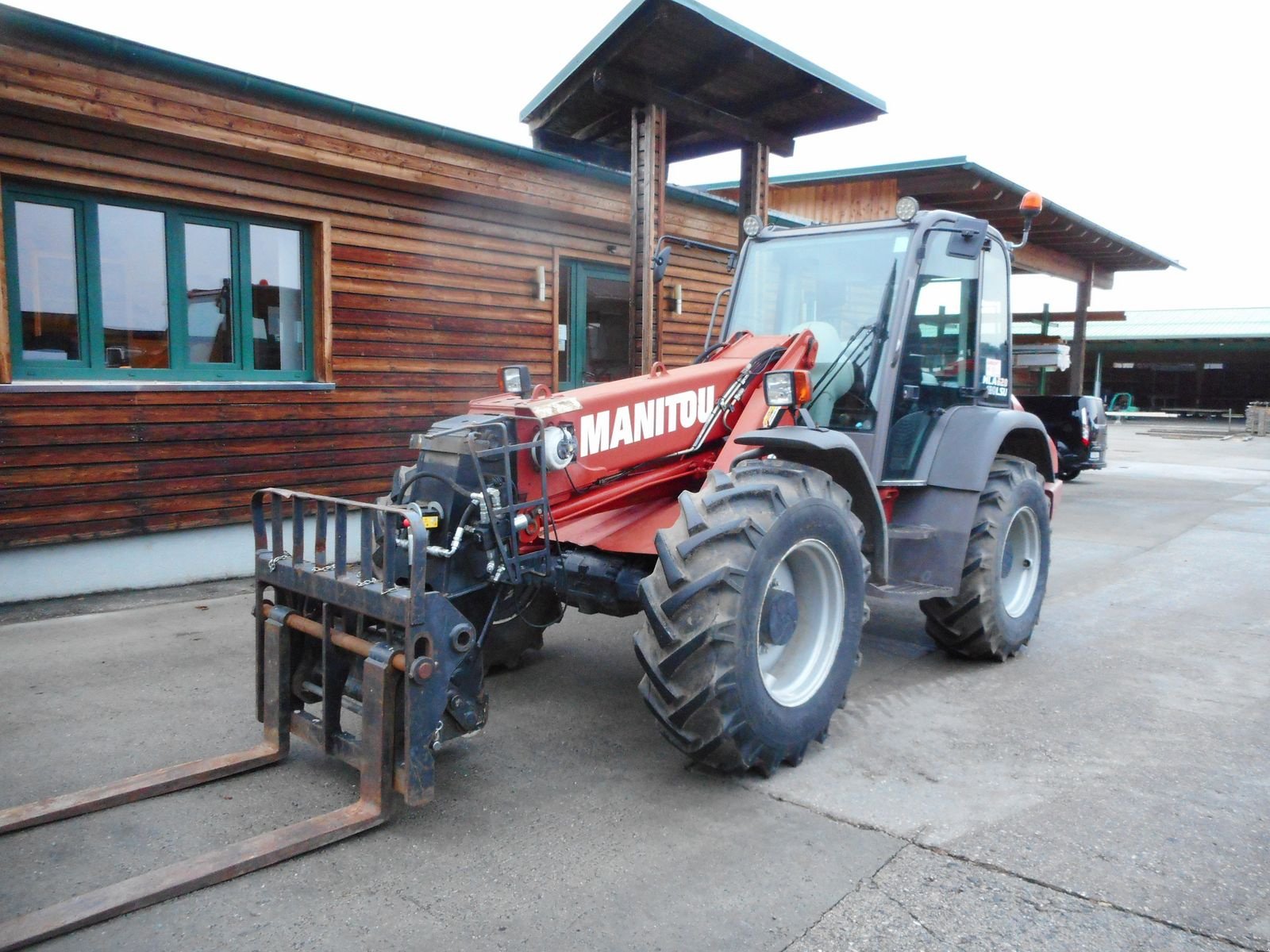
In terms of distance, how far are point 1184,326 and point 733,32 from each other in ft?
114

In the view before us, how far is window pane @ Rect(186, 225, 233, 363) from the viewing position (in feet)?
22.7

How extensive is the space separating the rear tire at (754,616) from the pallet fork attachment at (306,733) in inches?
31.5

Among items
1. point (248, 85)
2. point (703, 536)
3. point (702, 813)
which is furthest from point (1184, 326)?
point (702, 813)

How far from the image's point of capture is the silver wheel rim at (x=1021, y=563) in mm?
5633

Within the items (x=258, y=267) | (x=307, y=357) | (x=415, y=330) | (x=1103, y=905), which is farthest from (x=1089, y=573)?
(x=258, y=267)

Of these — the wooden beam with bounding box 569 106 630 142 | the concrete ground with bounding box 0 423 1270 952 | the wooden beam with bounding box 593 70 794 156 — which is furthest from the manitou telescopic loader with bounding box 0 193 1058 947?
the wooden beam with bounding box 569 106 630 142

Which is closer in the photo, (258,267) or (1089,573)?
(258,267)

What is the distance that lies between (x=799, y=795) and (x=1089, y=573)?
5.51 meters

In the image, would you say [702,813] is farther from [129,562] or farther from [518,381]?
[129,562]

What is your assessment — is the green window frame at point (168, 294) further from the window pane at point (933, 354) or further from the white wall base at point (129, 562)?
the window pane at point (933, 354)

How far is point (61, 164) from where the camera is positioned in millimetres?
6117

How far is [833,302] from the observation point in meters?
5.02

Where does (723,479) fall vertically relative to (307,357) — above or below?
below

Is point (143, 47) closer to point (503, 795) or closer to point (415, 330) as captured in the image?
point (415, 330)
